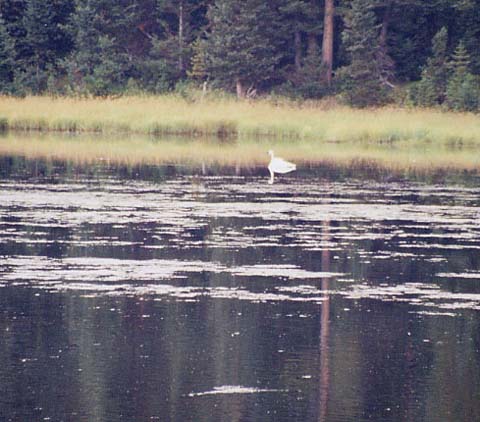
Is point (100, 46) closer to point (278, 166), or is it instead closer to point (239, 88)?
point (239, 88)

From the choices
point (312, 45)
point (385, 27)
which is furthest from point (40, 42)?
point (385, 27)

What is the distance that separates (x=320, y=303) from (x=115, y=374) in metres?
3.24

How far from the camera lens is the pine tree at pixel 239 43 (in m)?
54.3

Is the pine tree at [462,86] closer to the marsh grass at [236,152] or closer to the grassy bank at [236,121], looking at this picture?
the grassy bank at [236,121]

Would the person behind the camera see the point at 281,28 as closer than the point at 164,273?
No

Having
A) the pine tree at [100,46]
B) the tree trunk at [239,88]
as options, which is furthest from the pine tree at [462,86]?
the pine tree at [100,46]

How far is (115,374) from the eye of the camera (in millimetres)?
8789

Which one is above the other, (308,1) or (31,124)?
(308,1)

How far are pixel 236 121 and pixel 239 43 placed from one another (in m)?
14.1

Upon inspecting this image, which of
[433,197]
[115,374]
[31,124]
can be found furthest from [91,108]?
[115,374]

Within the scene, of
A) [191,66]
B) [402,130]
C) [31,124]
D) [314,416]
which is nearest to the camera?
[314,416]

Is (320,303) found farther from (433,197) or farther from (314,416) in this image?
(433,197)

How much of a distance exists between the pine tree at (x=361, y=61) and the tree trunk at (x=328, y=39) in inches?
55.9

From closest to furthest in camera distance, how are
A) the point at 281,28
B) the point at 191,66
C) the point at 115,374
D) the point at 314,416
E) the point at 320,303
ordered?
the point at 314,416
the point at 115,374
the point at 320,303
the point at 281,28
the point at 191,66
